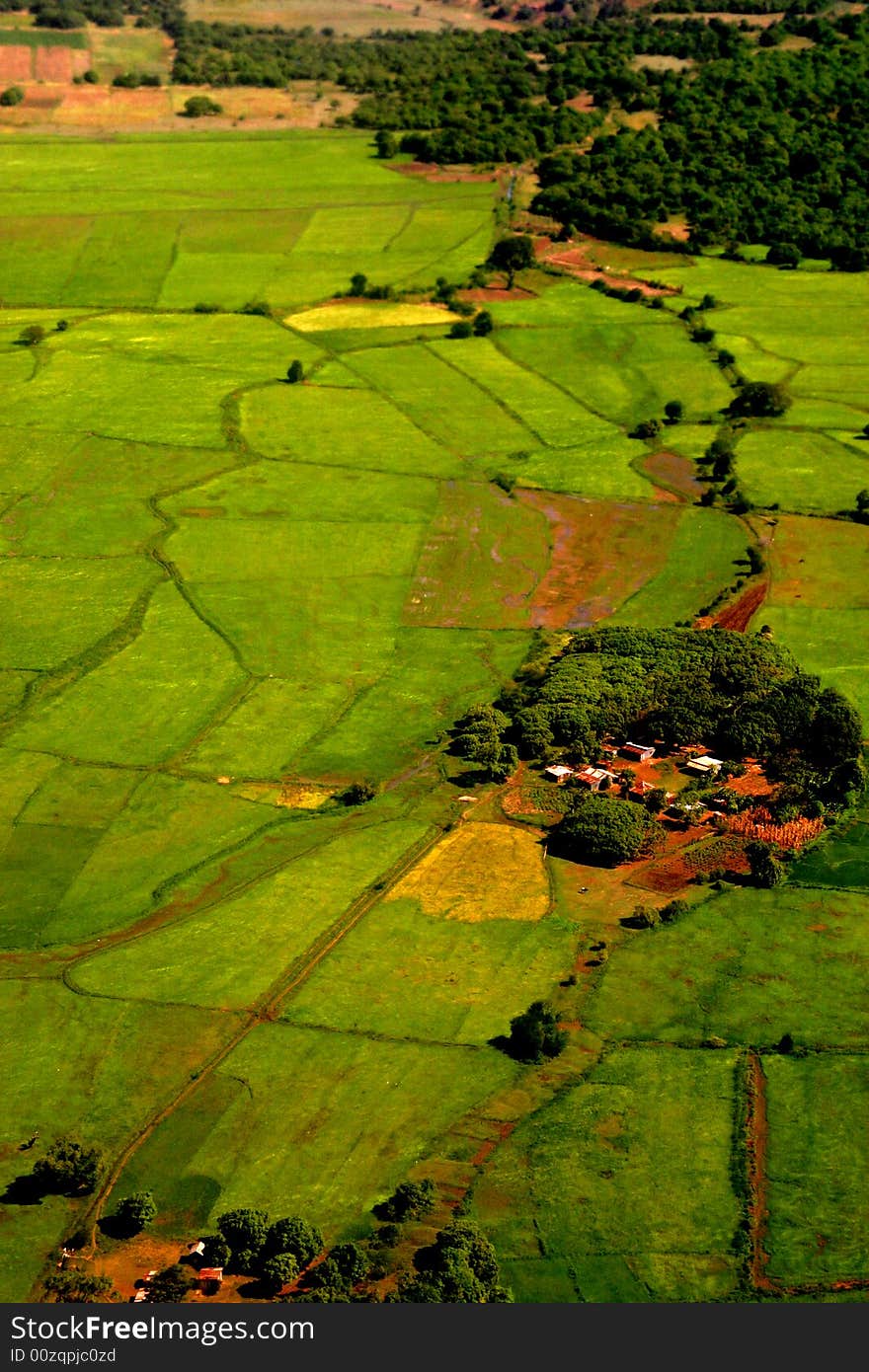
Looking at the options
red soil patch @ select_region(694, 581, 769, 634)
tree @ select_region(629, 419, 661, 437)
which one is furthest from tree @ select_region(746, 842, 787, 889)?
tree @ select_region(629, 419, 661, 437)

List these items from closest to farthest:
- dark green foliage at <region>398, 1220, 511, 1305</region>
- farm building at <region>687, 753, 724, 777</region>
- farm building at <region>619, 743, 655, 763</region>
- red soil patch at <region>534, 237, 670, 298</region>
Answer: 1. dark green foliage at <region>398, 1220, 511, 1305</region>
2. farm building at <region>687, 753, 724, 777</region>
3. farm building at <region>619, 743, 655, 763</region>
4. red soil patch at <region>534, 237, 670, 298</region>

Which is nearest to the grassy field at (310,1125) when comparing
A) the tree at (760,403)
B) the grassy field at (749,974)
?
the grassy field at (749,974)

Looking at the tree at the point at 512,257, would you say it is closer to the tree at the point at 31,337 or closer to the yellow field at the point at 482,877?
the tree at the point at 31,337

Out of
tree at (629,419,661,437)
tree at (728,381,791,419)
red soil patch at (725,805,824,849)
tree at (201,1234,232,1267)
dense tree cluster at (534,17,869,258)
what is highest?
dense tree cluster at (534,17,869,258)

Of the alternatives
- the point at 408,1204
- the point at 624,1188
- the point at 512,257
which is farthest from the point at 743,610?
the point at 512,257

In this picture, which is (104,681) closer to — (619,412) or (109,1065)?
(109,1065)

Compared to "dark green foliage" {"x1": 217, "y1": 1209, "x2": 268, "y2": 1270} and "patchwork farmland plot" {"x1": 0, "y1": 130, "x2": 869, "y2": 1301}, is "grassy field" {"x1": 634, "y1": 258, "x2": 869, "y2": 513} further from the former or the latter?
"dark green foliage" {"x1": 217, "y1": 1209, "x2": 268, "y2": 1270}
